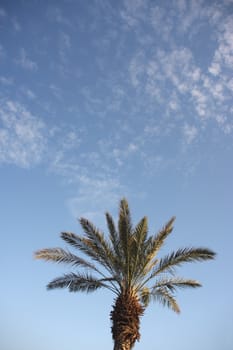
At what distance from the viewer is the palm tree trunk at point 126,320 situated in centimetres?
1452

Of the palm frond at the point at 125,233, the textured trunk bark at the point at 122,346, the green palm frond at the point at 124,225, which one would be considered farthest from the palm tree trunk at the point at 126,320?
the green palm frond at the point at 124,225

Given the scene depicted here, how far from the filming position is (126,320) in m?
14.9

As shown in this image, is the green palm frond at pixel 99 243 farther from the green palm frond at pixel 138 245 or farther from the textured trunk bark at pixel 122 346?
the textured trunk bark at pixel 122 346

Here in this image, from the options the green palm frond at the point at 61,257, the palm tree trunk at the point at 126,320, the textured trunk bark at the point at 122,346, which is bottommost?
the textured trunk bark at the point at 122,346

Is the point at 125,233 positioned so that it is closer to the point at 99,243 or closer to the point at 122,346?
the point at 99,243

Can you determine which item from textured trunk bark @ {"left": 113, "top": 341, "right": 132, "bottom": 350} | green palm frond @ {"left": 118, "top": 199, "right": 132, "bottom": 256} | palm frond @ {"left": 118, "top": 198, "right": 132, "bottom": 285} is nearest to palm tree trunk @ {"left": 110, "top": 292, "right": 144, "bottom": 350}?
textured trunk bark @ {"left": 113, "top": 341, "right": 132, "bottom": 350}

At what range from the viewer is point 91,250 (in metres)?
16.7

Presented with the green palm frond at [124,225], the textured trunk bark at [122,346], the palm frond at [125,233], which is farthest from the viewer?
the green palm frond at [124,225]

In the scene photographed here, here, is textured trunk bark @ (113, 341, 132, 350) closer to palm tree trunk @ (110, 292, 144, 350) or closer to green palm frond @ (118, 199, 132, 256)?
palm tree trunk @ (110, 292, 144, 350)

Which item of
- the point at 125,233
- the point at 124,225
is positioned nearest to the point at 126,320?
the point at 125,233

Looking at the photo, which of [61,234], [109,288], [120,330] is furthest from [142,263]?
[61,234]

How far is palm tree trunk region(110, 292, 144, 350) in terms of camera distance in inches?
572

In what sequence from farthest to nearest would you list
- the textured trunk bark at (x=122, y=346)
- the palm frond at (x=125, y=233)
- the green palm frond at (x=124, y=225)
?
the green palm frond at (x=124, y=225) < the palm frond at (x=125, y=233) < the textured trunk bark at (x=122, y=346)

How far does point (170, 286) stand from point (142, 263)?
75.3 inches
